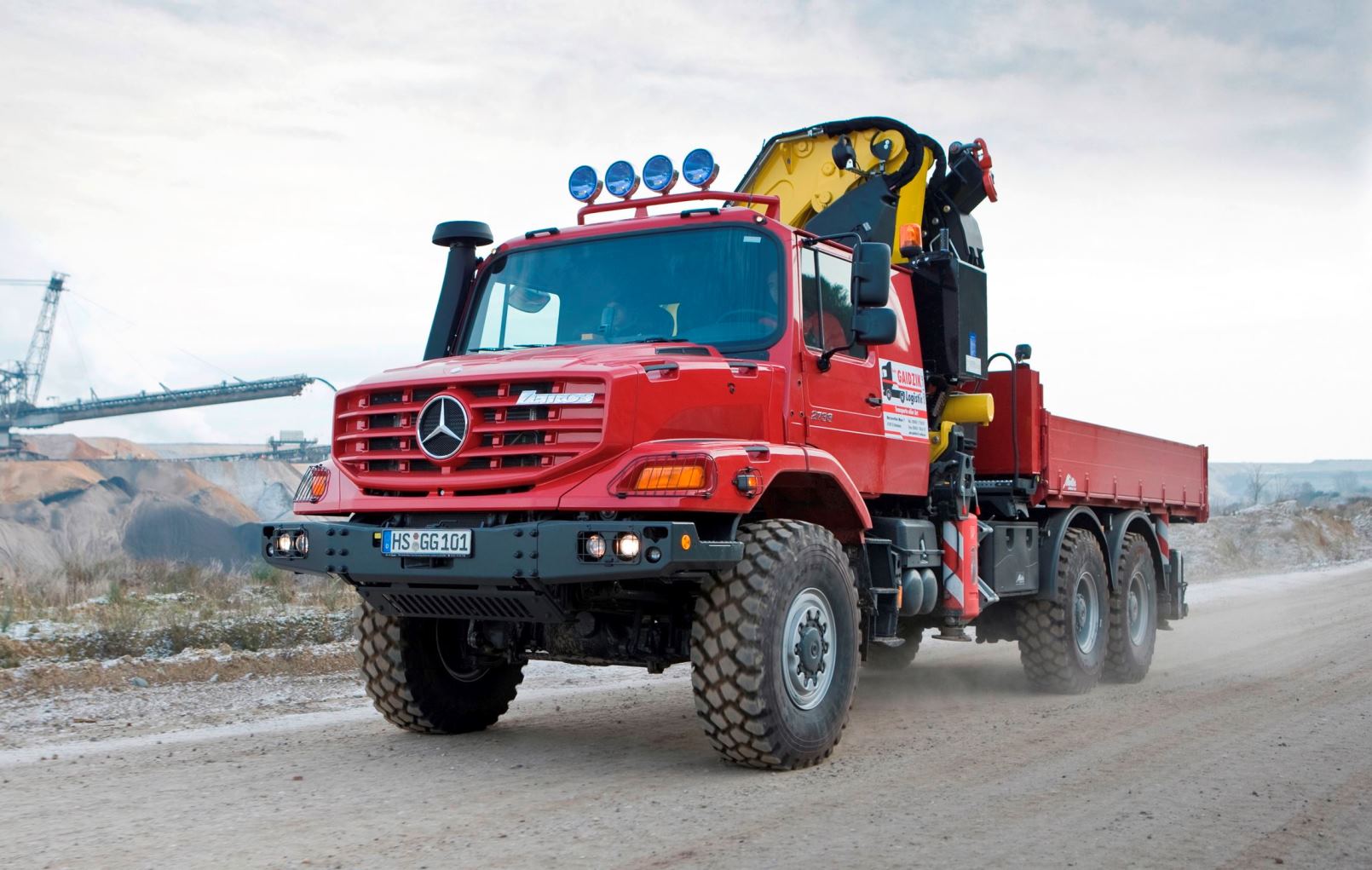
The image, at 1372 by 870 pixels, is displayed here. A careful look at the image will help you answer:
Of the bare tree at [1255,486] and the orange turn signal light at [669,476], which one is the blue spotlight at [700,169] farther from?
the bare tree at [1255,486]

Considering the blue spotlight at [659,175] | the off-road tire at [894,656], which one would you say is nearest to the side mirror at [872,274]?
the blue spotlight at [659,175]

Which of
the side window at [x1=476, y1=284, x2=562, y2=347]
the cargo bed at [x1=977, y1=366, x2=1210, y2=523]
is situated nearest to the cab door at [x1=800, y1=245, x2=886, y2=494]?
the side window at [x1=476, y1=284, x2=562, y2=347]

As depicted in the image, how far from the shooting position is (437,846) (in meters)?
4.97

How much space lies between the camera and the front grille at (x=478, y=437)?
6156 millimetres

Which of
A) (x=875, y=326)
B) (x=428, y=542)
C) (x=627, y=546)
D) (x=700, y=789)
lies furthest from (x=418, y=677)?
(x=875, y=326)

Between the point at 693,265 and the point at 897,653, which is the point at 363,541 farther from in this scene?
the point at 897,653

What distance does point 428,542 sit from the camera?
6.21 metres

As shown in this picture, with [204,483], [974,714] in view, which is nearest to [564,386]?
[974,714]

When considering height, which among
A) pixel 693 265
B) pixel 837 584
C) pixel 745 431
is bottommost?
pixel 837 584

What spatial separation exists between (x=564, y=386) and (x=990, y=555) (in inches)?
173

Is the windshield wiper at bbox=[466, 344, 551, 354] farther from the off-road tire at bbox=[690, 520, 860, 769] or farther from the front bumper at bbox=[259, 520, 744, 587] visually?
the off-road tire at bbox=[690, 520, 860, 769]

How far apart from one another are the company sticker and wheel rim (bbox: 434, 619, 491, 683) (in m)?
2.95

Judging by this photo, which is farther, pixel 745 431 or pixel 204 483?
pixel 204 483

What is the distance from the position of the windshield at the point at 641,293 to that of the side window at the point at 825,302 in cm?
24
